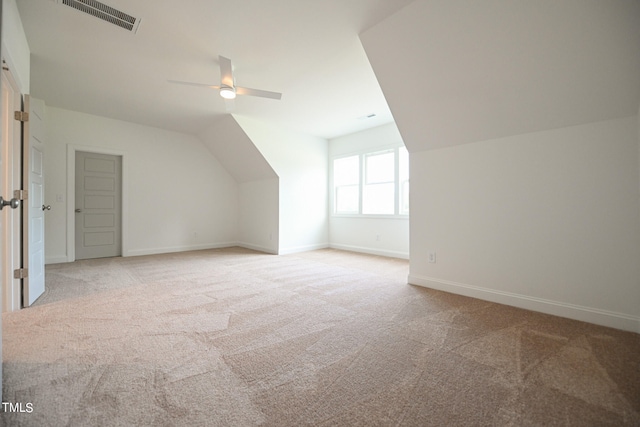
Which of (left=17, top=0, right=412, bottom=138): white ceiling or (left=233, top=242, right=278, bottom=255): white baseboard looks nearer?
(left=17, top=0, right=412, bottom=138): white ceiling

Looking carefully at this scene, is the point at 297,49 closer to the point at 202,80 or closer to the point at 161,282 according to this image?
the point at 202,80

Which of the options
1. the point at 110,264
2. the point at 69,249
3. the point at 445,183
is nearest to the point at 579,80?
the point at 445,183

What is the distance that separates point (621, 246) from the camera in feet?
7.09

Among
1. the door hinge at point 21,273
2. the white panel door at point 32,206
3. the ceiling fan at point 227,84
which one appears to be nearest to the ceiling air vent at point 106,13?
the ceiling fan at point 227,84

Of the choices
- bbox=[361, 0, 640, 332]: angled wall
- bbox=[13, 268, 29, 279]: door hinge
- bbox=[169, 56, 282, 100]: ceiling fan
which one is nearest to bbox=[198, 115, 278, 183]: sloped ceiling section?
bbox=[169, 56, 282, 100]: ceiling fan

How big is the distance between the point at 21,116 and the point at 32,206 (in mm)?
867

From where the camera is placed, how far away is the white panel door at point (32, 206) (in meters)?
2.55

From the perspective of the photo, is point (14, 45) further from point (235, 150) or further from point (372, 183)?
point (372, 183)

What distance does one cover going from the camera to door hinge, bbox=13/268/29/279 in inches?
97.8

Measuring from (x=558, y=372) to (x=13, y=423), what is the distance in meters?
2.82

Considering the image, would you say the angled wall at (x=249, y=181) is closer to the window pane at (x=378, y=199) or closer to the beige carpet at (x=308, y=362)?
the window pane at (x=378, y=199)

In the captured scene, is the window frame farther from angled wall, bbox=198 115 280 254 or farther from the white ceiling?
angled wall, bbox=198 115 280 254

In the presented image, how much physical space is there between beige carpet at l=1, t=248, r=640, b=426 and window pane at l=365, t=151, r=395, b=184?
301 centimetres

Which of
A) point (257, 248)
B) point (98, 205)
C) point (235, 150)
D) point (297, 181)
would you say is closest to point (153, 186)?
point (98, 205)
